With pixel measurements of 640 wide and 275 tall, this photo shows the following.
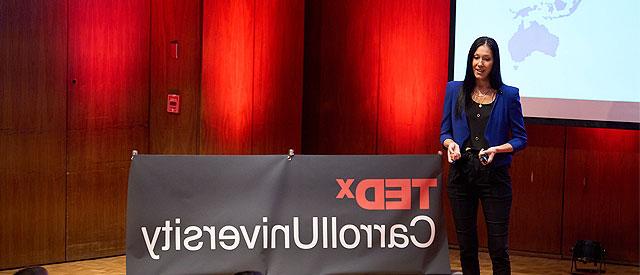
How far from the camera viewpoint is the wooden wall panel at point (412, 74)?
8055 millimetres

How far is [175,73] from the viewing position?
→ 7438 mm

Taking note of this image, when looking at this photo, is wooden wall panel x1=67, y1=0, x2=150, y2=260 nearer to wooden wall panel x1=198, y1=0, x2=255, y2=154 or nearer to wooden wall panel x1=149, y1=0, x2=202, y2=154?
wooden wall panel x1=149, y1=0, x2=202, y2=154

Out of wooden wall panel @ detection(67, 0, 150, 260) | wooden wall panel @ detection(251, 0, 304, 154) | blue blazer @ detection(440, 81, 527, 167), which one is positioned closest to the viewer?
blue blazer @ detection(440, 81, 527, 167)

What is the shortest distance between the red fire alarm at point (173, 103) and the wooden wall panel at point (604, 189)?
9.76 feet

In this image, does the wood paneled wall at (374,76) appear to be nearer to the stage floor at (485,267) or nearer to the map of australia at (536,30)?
the map of australia at (536,30)

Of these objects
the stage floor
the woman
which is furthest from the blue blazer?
the stage floor

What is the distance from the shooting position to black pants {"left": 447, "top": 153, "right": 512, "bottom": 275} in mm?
5074

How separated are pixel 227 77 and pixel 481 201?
119 inches

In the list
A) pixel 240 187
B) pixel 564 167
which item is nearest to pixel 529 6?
pixel 564 167

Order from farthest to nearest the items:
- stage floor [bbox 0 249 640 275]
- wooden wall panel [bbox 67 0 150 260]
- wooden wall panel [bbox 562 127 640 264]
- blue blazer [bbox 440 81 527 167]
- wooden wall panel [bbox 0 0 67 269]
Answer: wooden wall panel [bbox 562 127 640 264], wooden wall panel [bbox 67 0 150 260], stage floor [bbox 0 249 640 275], wooden wall panel [bbox 0 0 67 269], blue blazer [bbox 440 81 527 167]

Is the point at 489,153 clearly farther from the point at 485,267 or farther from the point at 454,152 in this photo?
the point at 485,267

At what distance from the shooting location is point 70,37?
698 cm

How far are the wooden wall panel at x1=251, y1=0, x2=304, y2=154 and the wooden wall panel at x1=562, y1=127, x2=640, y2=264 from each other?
2.22 m

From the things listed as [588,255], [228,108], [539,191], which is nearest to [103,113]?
[228,108]
